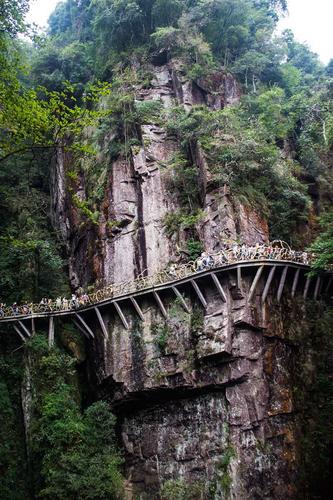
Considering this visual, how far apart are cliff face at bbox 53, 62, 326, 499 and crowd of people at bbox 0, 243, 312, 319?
935mm

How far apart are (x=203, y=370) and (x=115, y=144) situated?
14.1m

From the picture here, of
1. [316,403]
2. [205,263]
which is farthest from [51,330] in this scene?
[316,403]

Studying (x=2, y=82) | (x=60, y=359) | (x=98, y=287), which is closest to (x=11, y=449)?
(x=60, y=359)

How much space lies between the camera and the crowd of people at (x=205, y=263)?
20.2 m

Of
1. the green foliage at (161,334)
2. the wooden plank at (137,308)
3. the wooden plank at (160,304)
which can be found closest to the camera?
the green foliage at (161,334)

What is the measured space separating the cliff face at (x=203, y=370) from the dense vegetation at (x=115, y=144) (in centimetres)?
101

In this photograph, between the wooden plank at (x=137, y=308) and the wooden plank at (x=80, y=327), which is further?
the wooden plank at (x=80, y=327)

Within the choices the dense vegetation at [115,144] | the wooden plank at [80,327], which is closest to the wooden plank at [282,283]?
the dense vegetation at [115,144]

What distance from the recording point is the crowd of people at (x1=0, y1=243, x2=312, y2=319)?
795 inches

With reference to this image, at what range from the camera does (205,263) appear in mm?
20297

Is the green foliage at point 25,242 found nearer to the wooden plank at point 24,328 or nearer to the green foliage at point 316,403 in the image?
the wooden plank at point 24,328

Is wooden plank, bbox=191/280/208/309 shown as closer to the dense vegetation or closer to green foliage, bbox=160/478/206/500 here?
the dense vegetation

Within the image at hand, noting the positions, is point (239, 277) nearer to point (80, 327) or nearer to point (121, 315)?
point (121, 315)

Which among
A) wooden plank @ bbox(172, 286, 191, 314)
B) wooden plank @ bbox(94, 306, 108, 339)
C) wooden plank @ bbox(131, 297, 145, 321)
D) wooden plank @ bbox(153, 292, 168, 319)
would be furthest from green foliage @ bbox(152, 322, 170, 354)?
wooden plank @ bbox(94, 306, 108, 339)
